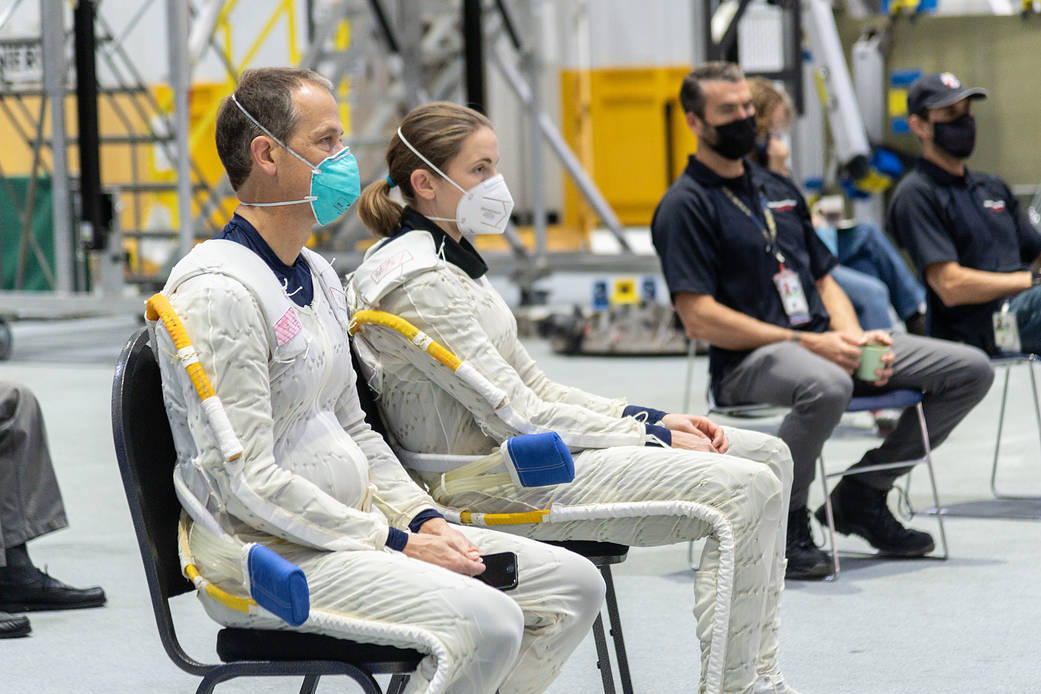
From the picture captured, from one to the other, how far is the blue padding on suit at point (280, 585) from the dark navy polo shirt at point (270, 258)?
1.53 ft

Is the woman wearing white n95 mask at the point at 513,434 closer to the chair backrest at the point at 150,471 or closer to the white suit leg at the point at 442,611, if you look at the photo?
the white suit leg at the point at 442,611

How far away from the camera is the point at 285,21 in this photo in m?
14.0

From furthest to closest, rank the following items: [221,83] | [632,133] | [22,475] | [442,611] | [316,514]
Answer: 1. [632,133]
2. [221,83]
3. [22,475]
4. [316,514]
5. [442,611]

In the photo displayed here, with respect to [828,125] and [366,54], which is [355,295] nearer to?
[828,125]

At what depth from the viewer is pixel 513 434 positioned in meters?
2.49

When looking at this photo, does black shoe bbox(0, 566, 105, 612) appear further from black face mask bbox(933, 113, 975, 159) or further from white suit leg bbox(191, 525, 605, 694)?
black face mask bbox(933, 113, 975, 159)

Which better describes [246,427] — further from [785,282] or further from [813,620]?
[785,282]

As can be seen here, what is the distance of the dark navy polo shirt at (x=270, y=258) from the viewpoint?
6.84 feet

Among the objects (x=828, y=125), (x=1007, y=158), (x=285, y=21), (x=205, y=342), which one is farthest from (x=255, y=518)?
(x=285, y=21)

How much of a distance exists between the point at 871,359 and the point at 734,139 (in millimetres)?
686

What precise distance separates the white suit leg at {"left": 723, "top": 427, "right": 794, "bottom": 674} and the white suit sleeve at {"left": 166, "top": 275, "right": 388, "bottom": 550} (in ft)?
2.77

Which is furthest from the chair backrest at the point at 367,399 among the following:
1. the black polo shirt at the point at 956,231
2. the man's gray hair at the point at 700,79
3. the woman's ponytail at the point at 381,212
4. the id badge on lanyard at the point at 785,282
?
the black polo shirt at the point at 956,231

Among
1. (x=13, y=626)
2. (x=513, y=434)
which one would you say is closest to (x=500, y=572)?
(x=513, y=434)

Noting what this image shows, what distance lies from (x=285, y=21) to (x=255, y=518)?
12659mm
